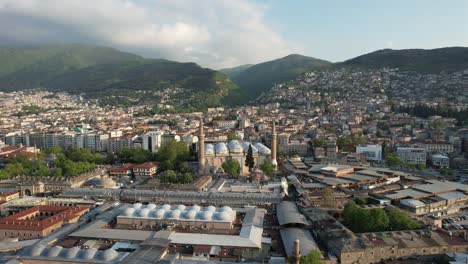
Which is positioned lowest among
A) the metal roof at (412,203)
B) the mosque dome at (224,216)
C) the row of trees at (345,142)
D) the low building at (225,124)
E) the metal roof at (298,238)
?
the metal roof at (298,238)

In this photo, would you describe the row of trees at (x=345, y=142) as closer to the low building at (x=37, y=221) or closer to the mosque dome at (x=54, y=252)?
the low building at (x=37, y=221)

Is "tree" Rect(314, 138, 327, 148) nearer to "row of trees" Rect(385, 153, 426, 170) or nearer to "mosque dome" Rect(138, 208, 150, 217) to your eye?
"row of trees" Rect(385, 153, 426, 170)

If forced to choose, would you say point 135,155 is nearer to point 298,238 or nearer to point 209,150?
point 209,150

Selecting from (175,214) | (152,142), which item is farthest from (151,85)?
(175,214)

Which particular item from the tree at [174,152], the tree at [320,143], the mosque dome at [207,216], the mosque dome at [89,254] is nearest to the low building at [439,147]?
the tree at [320,143]

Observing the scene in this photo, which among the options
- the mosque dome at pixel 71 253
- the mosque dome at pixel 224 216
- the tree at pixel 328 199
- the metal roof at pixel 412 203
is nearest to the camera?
the mosque dome at pixel 71 253

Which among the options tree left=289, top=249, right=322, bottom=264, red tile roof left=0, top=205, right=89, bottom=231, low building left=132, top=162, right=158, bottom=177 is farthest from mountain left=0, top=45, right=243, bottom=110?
tree left=289, top=249, right=322, bottom=264

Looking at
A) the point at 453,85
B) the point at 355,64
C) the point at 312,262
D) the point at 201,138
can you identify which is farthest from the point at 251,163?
the point at 355,64
